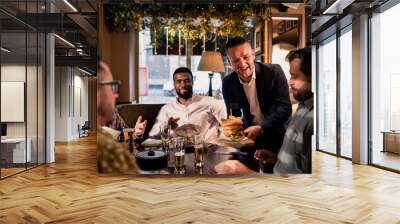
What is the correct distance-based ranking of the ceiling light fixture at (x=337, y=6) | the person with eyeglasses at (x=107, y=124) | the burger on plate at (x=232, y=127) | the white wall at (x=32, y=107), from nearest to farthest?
1. the burger on plate at (x=232, y=127)
2. the person with eyeglasses at (x=107, y=124)
3. the ceiling light fixture at (x=337, y=6)
4. the white wall at (x=32, y=107)

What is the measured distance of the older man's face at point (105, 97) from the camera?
5.38 metres

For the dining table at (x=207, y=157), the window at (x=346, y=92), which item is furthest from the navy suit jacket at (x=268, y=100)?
the window at (x=346, y=92)

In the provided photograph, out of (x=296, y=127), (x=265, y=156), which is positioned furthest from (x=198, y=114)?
(x=296, y=127)

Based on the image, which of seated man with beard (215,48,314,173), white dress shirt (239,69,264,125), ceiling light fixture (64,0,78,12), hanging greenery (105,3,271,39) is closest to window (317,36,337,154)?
seated man with beard (215,48,314,173)

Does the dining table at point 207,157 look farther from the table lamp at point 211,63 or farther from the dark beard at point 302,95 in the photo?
the dark beard at point 302,95

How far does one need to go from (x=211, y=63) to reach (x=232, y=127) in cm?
95

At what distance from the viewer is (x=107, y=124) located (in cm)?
541

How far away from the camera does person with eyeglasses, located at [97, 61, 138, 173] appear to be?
5.39m

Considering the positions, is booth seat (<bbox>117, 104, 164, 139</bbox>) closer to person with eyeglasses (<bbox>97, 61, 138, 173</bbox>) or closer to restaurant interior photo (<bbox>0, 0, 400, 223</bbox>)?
restaurant interior photo (<bbox>0, 0, 400, 223</bbox>)

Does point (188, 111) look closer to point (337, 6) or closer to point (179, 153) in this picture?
point (179, 153)

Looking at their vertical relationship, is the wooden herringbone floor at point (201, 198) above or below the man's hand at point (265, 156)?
below

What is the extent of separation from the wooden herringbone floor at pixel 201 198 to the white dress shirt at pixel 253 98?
92 cm

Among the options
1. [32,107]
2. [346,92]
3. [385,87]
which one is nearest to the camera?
[385,87]

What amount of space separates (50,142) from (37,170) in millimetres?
1034
